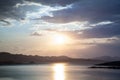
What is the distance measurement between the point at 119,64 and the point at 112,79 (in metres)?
109

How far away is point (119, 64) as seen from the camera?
188375mm

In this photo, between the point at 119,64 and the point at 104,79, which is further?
the point at 119,64

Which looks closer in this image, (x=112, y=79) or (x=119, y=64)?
(x=112, y=79)

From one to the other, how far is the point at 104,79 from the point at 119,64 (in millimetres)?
109036

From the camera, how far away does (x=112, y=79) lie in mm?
83188

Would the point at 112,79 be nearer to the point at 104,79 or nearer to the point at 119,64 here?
the point at 104,79

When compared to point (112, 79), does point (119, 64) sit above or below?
above

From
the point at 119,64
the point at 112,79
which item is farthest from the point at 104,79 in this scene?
the point at 119,64

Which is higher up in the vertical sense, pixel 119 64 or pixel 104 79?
pixel 119 64

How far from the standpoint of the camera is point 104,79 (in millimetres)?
83625

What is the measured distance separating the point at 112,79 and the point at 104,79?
2.61 m
